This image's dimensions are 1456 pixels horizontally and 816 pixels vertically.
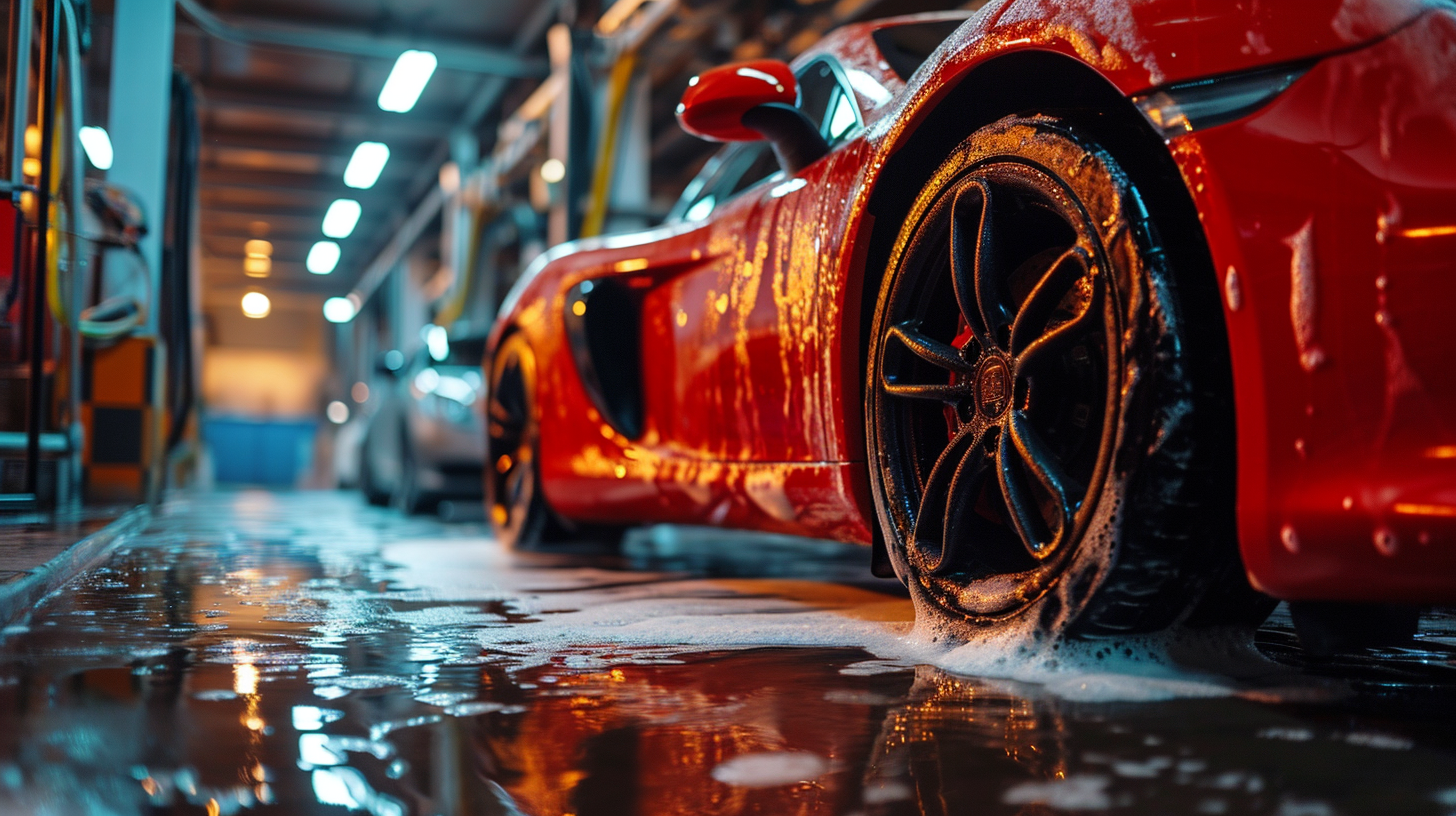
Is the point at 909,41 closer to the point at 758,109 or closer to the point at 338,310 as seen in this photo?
the point at 758,109

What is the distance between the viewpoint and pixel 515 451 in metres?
4.37

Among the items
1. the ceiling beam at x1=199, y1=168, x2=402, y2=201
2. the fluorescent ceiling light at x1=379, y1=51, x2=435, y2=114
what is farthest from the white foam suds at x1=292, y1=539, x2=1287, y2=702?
the ceiling beam at x1=199, y1=168, x2=402, y2=201

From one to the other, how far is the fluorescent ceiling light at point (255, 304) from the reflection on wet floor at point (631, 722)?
31607mm

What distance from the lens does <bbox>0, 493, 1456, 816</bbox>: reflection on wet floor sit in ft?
3.87

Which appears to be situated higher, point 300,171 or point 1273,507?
point 300,171

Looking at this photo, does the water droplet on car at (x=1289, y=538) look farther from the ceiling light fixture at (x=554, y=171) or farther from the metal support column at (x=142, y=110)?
the ceiling light fixture at (x=554, y=171)

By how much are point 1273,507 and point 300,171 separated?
19551 mm

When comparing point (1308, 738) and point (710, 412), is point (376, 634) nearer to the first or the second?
point (710, 412)

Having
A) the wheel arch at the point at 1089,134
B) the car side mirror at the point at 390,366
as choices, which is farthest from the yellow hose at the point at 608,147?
the wheel arch at the point at 1089,134

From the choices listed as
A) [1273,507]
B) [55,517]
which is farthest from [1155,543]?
[55,517]

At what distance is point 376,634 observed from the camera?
2.23 m

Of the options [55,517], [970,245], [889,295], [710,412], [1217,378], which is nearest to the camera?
[1217,378]

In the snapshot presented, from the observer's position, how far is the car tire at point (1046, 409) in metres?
1.60

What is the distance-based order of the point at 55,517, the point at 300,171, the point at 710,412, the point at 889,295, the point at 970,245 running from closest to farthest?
1. the point at 970,245
2. the point at 889,295
3. the point at 710,412
4. the point at 55,517
5. the point at 300,171
